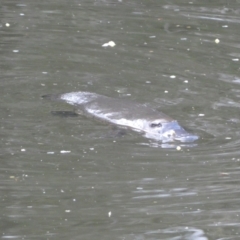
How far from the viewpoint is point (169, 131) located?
7.56 meters

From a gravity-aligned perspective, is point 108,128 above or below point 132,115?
below

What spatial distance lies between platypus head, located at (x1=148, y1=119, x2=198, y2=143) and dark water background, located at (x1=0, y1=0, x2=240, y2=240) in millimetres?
147

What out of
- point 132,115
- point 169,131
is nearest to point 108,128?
point 132,115

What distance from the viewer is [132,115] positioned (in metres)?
7.82

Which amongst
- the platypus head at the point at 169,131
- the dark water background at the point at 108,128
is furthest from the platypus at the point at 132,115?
the dark water background at the point at 108,128

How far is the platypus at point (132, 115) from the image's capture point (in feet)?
24.9

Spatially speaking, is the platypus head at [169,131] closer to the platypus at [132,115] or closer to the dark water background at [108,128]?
the platypus at [132,115]

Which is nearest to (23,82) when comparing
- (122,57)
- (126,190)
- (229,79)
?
(122,57)

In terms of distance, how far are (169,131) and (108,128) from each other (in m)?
0.67

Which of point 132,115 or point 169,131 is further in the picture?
point 132,115

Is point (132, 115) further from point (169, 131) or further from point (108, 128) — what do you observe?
point (169, 131)

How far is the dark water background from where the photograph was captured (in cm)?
581

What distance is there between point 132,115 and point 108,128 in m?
0.29

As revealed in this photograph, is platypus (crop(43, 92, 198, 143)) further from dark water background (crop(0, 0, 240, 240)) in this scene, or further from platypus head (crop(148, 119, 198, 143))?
dark water background (crop(0, 0, 240, 240))
